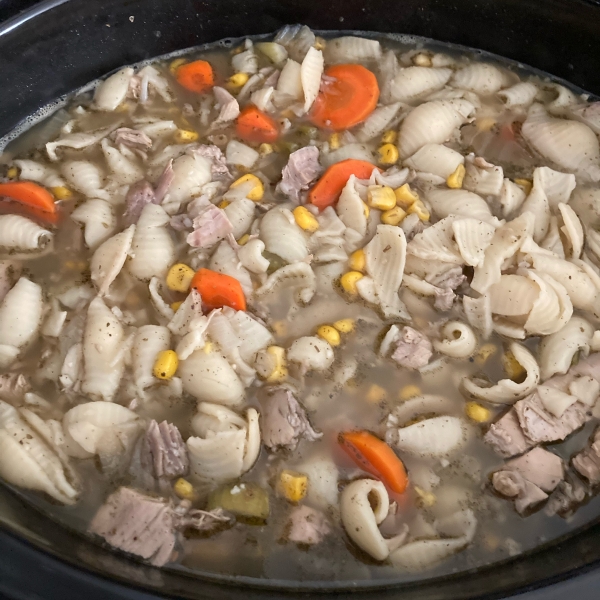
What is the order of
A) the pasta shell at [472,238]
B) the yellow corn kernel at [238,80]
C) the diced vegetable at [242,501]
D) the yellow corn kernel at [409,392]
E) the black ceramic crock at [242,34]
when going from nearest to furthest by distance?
the black ceramic crock at [242,34] < the diced vegetable at [242,501] < the yellow corn kernel at [409,392] < the pasta shell at [472,238] < the yellow corn kernel at [238,80]

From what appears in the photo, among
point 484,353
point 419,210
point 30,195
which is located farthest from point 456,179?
point 30,195

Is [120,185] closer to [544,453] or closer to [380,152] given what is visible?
[380,152]

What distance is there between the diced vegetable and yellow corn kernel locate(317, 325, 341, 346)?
22.5 inches

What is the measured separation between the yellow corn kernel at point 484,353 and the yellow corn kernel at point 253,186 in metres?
1.08

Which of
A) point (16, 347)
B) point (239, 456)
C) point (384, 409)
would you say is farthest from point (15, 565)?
point (384, 409)

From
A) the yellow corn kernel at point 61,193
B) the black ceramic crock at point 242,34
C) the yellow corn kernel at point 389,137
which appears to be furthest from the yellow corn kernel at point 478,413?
the yellow corn kernel at point 61,193

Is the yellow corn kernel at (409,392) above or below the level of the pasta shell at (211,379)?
below

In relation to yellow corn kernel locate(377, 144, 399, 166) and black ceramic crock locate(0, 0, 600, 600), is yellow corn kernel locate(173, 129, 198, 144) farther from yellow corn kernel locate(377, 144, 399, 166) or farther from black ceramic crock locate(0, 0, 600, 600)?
yellow corn kernel locate(377, 144, 399, 166)

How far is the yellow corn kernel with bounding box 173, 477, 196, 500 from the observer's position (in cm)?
190

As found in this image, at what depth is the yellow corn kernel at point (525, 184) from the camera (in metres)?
2.53

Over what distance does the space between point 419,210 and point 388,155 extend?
341mm

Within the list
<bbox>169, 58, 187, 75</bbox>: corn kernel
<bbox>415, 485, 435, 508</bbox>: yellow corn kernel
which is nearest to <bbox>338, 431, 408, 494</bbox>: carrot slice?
<bbox>415, 485, 435, 508</bbox>: yellow corn kernel

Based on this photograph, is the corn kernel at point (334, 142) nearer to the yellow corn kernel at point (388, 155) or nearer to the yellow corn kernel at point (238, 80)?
the yellow corn kernel at point (388, 155)

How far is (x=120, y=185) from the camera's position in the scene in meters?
2.54
